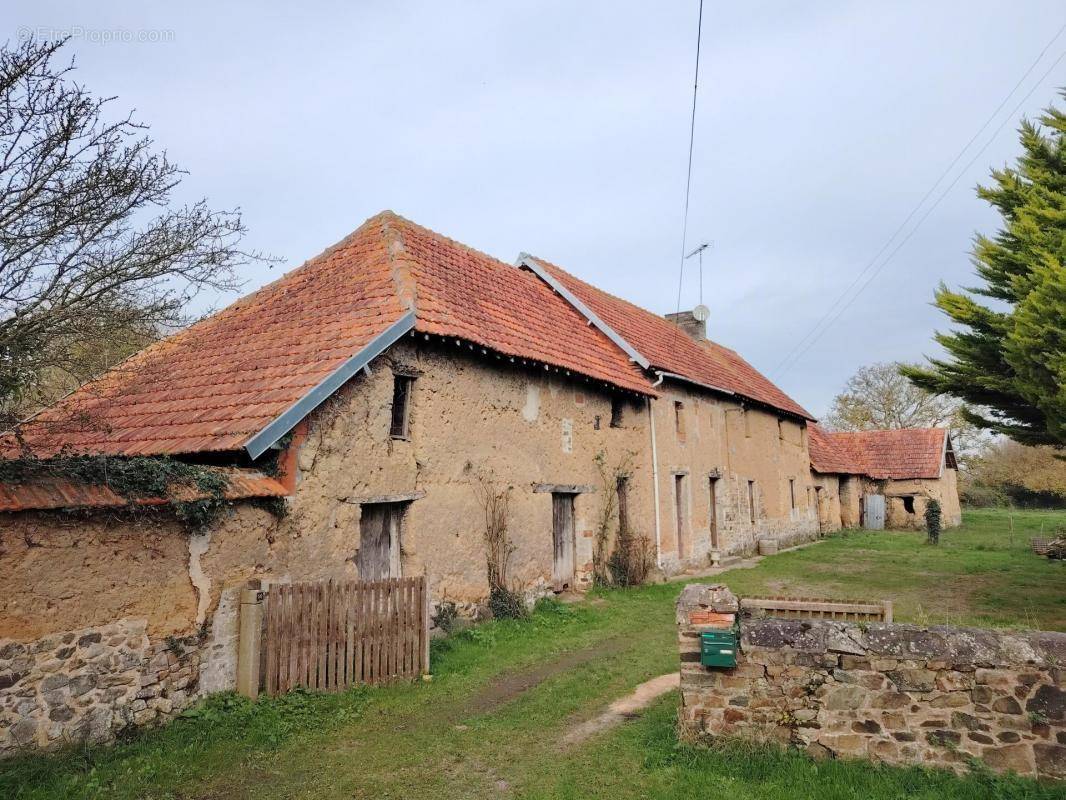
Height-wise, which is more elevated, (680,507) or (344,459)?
(344,459)

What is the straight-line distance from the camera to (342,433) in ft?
25.9

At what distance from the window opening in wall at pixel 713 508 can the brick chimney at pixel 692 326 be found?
6.77m

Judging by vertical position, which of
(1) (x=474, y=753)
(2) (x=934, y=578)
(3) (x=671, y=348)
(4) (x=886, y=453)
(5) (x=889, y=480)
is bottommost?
(1) (x=474, y=753)

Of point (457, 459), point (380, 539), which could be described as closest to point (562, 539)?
point (457, 459)

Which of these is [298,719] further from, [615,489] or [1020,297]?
[1020,297]

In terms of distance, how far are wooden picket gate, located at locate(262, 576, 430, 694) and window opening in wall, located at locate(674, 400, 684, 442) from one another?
995cm

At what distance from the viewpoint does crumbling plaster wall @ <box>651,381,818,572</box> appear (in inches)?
606

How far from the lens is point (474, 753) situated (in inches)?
215

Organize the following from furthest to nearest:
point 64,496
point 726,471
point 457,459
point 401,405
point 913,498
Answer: point 913,498
point 726,471
point 457,459
point 401,405
point 64,496

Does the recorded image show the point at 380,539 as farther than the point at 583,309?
No

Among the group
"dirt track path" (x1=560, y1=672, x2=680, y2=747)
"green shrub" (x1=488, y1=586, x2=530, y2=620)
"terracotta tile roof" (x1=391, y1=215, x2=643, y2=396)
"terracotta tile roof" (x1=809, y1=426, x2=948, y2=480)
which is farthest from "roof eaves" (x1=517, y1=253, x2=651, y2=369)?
"terracotta tile roof" (x1=809, y1=426, x2=948, y2=480)

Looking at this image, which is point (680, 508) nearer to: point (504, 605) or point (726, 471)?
point (726, 471)

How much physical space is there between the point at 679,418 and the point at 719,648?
38.4ft

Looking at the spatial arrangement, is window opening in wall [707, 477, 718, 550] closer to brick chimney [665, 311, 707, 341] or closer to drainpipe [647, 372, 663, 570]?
drainpipe [647, 372, 663, 570]
